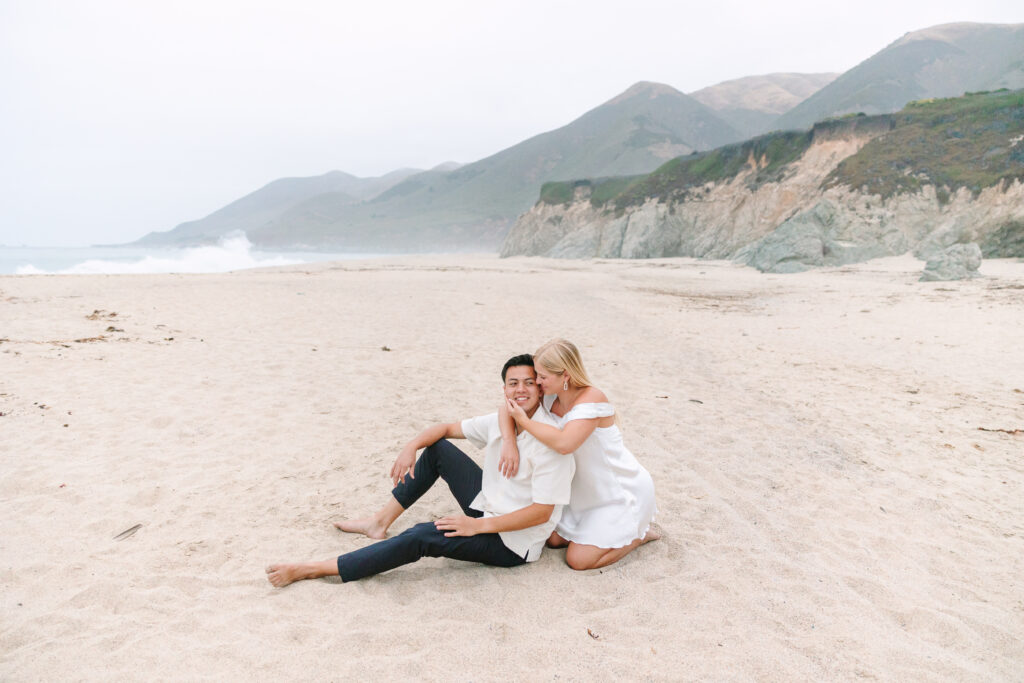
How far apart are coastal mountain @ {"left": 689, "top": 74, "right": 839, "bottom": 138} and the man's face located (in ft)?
529

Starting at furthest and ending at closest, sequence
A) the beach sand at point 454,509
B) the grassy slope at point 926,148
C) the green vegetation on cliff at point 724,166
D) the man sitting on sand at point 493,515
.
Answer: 1. the green vegetation on cliff at point 724,166
2. the grassy slope at point 926,148
3. the man sitting on sand at point 493,515
4. the beach sand at point 454,509

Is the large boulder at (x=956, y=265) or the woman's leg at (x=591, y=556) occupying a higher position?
the large boulder at (x=956, y=265)

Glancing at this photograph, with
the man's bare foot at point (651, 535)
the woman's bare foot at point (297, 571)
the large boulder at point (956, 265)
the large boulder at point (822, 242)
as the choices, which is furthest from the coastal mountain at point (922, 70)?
the woman's bare foot at point (297, 571)

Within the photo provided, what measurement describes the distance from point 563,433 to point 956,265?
17.9 metres

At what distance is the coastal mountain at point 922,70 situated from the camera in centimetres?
10225

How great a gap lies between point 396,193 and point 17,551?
174 meters

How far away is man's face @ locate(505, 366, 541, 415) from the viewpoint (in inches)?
122

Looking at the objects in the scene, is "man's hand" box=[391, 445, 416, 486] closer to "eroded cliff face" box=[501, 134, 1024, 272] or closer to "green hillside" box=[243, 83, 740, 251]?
"eroded cliff face" box=[501, 134, 1024, 272]

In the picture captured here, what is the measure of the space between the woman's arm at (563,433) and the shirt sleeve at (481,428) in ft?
1.23

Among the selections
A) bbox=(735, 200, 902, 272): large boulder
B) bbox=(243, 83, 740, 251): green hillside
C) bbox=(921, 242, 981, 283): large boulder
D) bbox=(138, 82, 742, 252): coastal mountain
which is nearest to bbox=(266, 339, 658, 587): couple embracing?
bbox=(921, 242, 981, 283): large boulder

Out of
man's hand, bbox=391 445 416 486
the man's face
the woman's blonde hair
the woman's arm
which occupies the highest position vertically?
the woman's blonde hair

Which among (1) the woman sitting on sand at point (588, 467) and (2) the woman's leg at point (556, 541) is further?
(2) the woman's leg at point (556, 541)

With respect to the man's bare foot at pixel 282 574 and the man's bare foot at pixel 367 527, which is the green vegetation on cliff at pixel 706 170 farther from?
the man's bare foot at pixel 282 574

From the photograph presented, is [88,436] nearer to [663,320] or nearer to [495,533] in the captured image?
[495,533]
